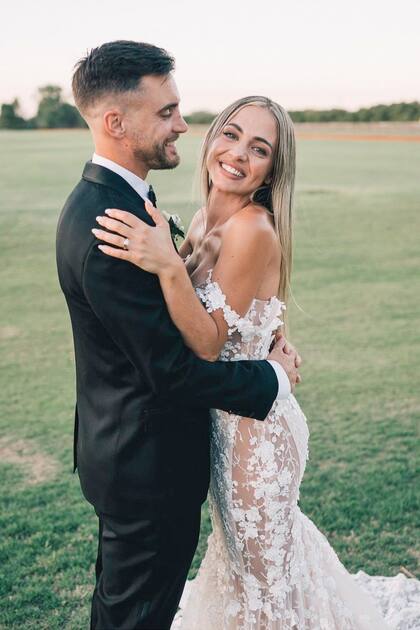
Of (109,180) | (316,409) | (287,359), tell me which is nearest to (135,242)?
(109,180)

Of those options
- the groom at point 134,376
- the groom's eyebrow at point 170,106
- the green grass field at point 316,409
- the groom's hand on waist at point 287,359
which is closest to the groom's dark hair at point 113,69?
the groom at point 134,376

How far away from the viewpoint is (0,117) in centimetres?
6619

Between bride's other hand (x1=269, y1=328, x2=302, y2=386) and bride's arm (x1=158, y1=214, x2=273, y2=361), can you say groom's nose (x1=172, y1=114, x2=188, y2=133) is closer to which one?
bride's arm (x1=158, y1=214, x2=273, y2=361)

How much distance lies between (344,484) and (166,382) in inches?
133

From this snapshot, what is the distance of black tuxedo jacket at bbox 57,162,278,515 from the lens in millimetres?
2346

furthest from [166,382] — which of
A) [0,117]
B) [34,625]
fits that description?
[0,117]

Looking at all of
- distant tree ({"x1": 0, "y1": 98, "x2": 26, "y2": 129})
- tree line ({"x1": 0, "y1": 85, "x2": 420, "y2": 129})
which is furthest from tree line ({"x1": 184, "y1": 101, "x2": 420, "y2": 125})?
distant tree ({"x1": 0, "y1": 98, "x2": 26, "y2": 129})

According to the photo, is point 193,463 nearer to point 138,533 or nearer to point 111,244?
point 138,533

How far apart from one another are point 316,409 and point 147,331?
470 centimetres

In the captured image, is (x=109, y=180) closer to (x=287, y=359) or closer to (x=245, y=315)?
(x=245, y=315)

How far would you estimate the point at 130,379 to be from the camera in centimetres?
251

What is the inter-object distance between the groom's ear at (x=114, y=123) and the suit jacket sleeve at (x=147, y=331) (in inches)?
16.2

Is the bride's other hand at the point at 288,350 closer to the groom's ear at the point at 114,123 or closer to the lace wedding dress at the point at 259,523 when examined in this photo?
the lace wedding dress at the point at 259,523

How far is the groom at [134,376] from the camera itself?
237cm
